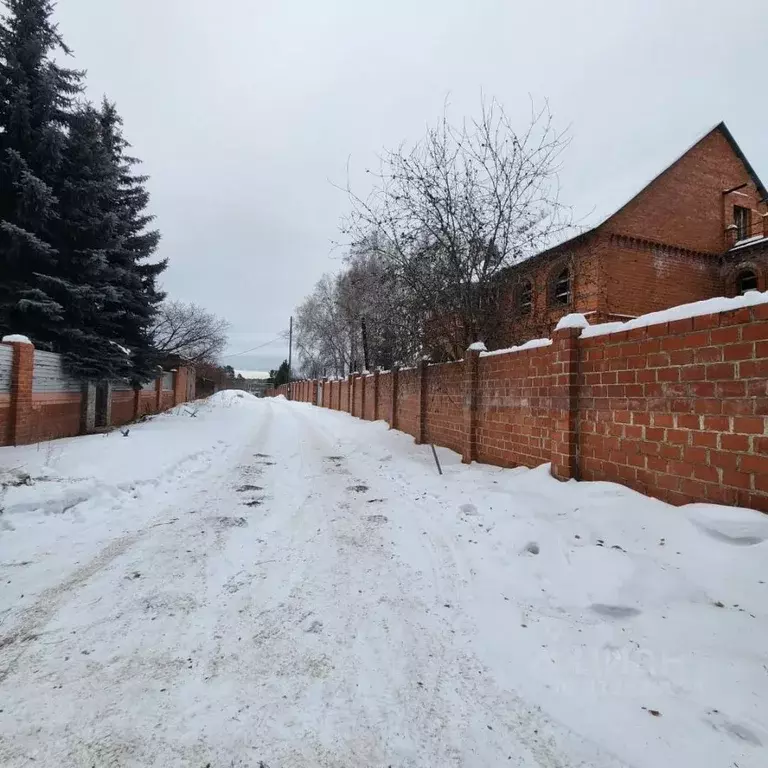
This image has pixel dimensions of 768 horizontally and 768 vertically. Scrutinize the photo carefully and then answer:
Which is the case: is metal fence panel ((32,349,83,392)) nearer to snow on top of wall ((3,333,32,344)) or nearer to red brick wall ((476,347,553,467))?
snow on top of wall ((3,333,32,344))

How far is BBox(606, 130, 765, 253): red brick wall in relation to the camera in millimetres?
16250

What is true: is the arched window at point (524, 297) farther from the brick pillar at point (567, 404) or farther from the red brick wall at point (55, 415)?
the red brick wall at point (55, 415)

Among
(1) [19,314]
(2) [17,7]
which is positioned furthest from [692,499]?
(2) [17,7]

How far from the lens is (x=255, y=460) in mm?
8531

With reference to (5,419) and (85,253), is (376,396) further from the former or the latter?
(5,419)

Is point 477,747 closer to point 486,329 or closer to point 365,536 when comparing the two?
point 365,536

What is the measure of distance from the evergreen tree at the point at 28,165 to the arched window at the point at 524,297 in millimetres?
11008

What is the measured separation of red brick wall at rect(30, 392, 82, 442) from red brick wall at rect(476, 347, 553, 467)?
9.26 meters

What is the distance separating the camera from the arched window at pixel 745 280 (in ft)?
54.1

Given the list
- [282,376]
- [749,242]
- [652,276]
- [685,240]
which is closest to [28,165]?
[652,276]

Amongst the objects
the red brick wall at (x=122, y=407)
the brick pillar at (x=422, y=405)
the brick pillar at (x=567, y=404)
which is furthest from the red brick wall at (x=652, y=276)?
the red brick wall at (x=122, y=407)

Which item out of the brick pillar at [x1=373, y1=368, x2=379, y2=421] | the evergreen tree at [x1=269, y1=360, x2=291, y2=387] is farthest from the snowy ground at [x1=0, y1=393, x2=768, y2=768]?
the evergreen tree at [x1=269, y1=360, x2=291, y2=387]

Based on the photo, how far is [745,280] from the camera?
1680cm

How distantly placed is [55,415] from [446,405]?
9.12 metres
